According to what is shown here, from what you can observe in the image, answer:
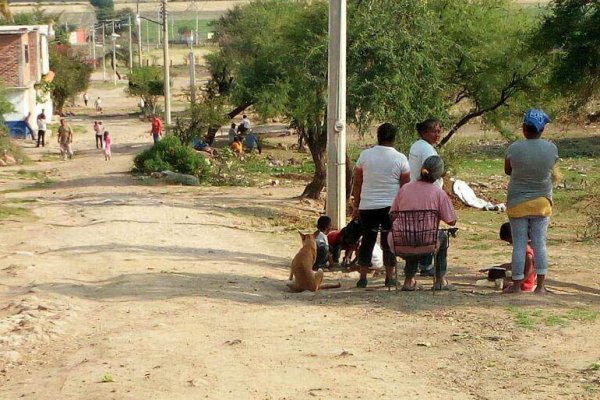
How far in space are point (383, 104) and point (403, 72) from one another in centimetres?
74

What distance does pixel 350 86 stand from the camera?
64.3ft

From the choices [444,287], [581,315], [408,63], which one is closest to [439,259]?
[444,287]

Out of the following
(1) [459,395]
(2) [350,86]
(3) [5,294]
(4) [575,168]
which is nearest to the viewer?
(1) [459,395]

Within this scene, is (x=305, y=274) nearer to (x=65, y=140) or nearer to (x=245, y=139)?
(x=65, y=140)

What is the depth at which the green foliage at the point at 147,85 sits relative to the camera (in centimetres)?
6031

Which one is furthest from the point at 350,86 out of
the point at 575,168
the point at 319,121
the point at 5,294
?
the point at 575,168

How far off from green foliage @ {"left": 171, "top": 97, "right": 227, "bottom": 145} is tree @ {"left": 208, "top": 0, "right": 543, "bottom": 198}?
84.9 inches

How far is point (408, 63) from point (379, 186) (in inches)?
375

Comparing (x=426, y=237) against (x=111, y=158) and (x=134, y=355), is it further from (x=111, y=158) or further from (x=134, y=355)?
(x=111, y=158)

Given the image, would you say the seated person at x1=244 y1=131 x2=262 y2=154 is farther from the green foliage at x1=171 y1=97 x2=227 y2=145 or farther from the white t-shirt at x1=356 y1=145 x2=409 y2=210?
the white t-shirt at x1=356 y1=145 x2=409 y2=210

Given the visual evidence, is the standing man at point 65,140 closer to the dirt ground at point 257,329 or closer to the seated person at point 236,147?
the seated person at point 236,147

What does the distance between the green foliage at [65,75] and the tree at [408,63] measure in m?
32.7

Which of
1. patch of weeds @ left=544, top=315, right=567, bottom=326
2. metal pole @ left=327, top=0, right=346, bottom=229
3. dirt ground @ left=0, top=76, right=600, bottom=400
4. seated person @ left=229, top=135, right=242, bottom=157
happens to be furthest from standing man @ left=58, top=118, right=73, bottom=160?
patch of weeds @ left=544, top=315, right=567, bottom=326

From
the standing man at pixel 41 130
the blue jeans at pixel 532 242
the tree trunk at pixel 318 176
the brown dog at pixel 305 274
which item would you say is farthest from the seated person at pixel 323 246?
the standing man at pixel 41 130
